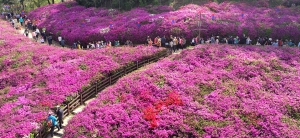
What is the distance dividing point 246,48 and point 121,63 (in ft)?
41.5

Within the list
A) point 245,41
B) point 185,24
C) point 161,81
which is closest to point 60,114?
point 161,81

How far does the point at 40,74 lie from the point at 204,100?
14.9m

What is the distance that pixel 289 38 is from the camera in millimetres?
32406

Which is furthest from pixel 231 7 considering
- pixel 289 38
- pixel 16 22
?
pixel 16 22

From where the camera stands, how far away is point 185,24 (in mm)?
34500

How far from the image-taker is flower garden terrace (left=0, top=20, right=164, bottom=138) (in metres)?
18.3

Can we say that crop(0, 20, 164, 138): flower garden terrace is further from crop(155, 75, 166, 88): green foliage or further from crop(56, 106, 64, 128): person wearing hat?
crop(155, 75, 166, 88): green foliage

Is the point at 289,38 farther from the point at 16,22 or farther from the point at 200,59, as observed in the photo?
the point at 16,22

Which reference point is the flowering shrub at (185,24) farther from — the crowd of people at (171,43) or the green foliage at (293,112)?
the green foliage at (293,112)

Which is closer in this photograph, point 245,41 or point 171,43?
point 171,43

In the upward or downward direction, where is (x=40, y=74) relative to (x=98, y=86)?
upward

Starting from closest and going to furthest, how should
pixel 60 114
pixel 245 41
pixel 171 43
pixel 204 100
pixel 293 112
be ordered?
A: pixel 60 114 < pixel 293 112 < pixel 204 100 < pixel 171 43 < pixel 245 41

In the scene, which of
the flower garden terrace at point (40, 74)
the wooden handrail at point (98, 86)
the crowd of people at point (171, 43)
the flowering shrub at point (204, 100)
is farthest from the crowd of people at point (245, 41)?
the wooden handrail at point (98, 86)

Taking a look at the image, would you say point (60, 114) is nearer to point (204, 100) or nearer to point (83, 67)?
point (83, 67)
